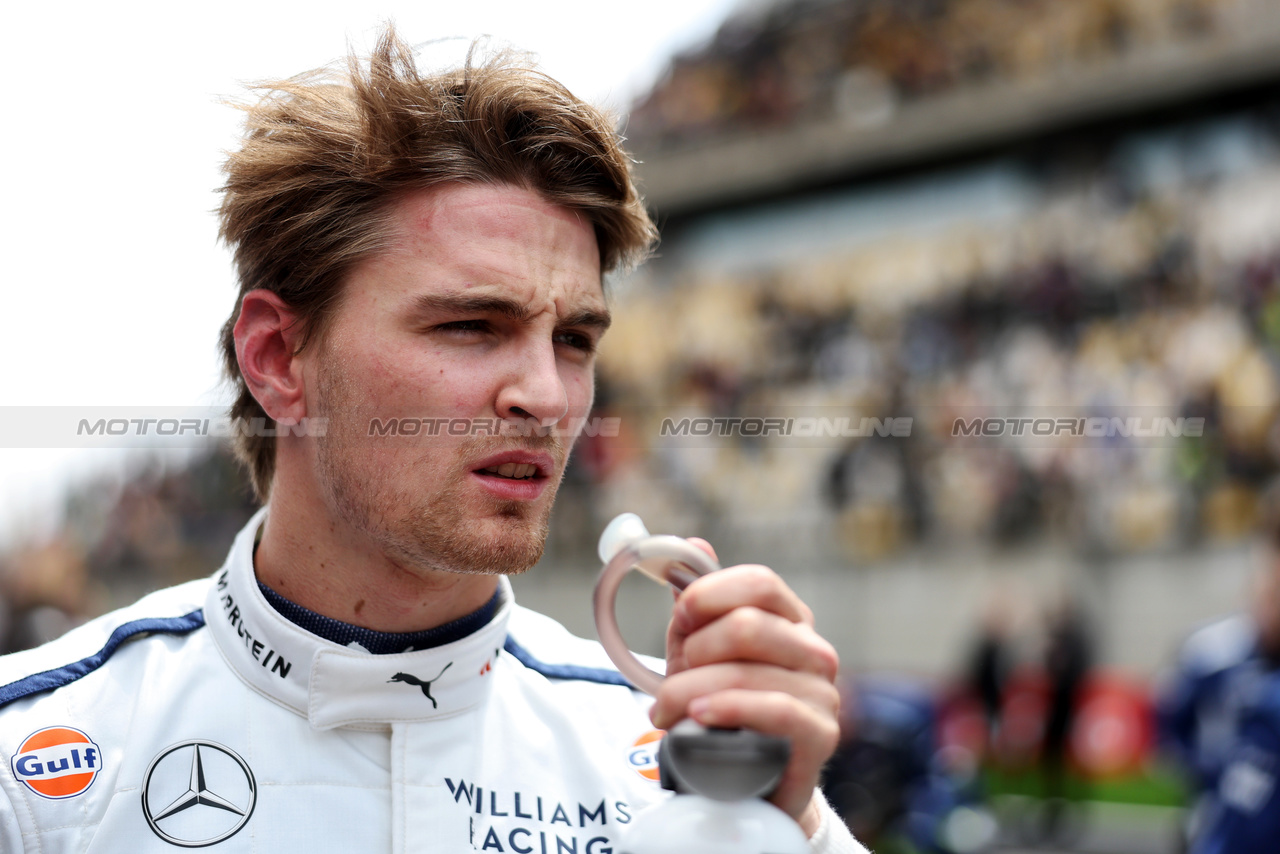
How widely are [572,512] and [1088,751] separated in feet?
23.6

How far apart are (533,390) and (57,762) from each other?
860mm

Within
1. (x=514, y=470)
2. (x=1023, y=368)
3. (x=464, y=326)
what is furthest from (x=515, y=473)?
(x=1023, y=368)

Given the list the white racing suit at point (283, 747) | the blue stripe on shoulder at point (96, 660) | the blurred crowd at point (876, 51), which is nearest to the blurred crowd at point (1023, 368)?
the blurred crowd at point (876, 51)

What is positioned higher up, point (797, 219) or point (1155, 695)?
point (797, 219)

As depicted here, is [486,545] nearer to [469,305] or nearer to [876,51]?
[469,305]

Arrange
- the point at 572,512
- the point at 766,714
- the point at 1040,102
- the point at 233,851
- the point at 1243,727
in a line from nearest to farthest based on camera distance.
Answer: the point at 766,714 → the point at 233,851 → the point at 1243,727 → the point at 572,512 → the point at 1040,102

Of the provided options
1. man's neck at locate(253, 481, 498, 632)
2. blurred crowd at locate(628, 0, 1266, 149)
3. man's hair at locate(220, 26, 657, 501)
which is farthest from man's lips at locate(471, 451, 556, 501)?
blurred crowd at locate(628, 0, 1266, 149)

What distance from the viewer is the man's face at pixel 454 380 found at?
169 centimetres

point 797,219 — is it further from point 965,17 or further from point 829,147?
point 965,17

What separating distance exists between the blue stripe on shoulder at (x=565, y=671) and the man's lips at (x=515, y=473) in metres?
0.41

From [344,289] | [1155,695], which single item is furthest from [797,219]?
[344,289]

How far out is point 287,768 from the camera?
1.66 m

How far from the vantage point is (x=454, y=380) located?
1.71 meters

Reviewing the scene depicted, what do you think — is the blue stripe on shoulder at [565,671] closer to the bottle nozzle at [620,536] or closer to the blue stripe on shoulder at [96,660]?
the blue stripe on shoulder at [96,660]
